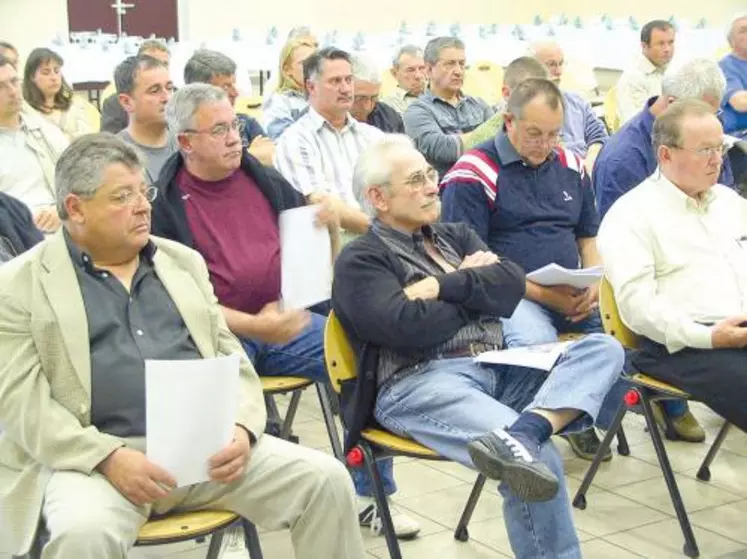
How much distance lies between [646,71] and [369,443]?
16.6 ft

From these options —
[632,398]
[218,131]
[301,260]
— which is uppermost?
[218,131]

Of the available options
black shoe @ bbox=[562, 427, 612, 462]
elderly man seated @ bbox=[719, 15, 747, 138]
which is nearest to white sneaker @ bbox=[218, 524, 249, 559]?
black shoe @ bbox=[562, 427, 612, 462]

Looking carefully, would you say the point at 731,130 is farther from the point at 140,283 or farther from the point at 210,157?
the point at 140,283

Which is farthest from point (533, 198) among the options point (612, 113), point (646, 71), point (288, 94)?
point (646, 71)

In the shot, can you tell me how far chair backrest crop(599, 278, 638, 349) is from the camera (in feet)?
11.5

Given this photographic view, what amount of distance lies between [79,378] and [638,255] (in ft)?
5.46

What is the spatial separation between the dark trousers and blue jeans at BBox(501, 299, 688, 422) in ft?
0.46

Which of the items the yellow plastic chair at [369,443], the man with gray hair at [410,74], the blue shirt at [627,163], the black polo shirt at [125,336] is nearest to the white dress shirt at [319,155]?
the blue shirt at [627,163]

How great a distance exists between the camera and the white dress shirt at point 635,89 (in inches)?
282

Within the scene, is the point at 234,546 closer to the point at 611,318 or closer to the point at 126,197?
the point at 126,197

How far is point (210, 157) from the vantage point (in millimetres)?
3531

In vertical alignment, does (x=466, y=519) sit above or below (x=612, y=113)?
below

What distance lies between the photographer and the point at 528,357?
3.01 metres

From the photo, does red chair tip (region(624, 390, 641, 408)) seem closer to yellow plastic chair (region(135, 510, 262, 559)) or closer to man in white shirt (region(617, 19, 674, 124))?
yellow plastic chair (region(135, 510, 262, 559))
